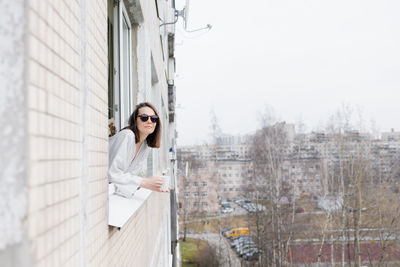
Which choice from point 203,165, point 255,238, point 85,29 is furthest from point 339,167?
point 85,29

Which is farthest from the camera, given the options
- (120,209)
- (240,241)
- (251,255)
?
(240,241)

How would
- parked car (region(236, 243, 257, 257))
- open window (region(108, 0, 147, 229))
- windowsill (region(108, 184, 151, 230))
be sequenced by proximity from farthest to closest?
1. parked car (region(236, 243, 257, 257))
2. open window (region(108, 0, 147, 229))
3. windowsill (region(108, 184, 151, 230))

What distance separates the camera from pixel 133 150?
8.22 feet

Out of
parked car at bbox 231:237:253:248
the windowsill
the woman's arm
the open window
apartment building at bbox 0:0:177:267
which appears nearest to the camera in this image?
apartment building at bbox 0:0:177:267

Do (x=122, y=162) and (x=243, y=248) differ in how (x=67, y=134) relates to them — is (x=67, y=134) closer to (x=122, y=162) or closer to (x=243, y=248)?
(x=122, y=162)

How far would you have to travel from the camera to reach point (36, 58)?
3.09 ft

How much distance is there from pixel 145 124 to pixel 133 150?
0.25m

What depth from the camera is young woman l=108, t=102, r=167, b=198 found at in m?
2.32

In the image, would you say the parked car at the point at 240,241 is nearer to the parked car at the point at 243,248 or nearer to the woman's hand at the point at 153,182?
the parked car at the point at 243,248

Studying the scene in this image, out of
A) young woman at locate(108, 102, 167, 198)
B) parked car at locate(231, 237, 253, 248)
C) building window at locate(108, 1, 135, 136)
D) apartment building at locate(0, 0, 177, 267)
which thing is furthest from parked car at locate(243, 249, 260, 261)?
apartment building at locate(0, 0, 177, 267)

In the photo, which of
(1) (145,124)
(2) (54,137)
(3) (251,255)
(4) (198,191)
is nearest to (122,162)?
(1) (145,124)

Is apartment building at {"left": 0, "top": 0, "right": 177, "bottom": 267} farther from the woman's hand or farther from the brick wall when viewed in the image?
the woman's hand

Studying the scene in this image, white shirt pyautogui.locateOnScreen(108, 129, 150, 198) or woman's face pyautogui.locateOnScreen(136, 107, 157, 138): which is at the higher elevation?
woman's face pyautogui.locateOnScreen(136, 107, 157, 138)

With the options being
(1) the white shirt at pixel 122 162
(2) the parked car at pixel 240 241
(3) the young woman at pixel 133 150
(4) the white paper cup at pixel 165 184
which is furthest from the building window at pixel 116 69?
(2) the parked car at pixel 240 241
